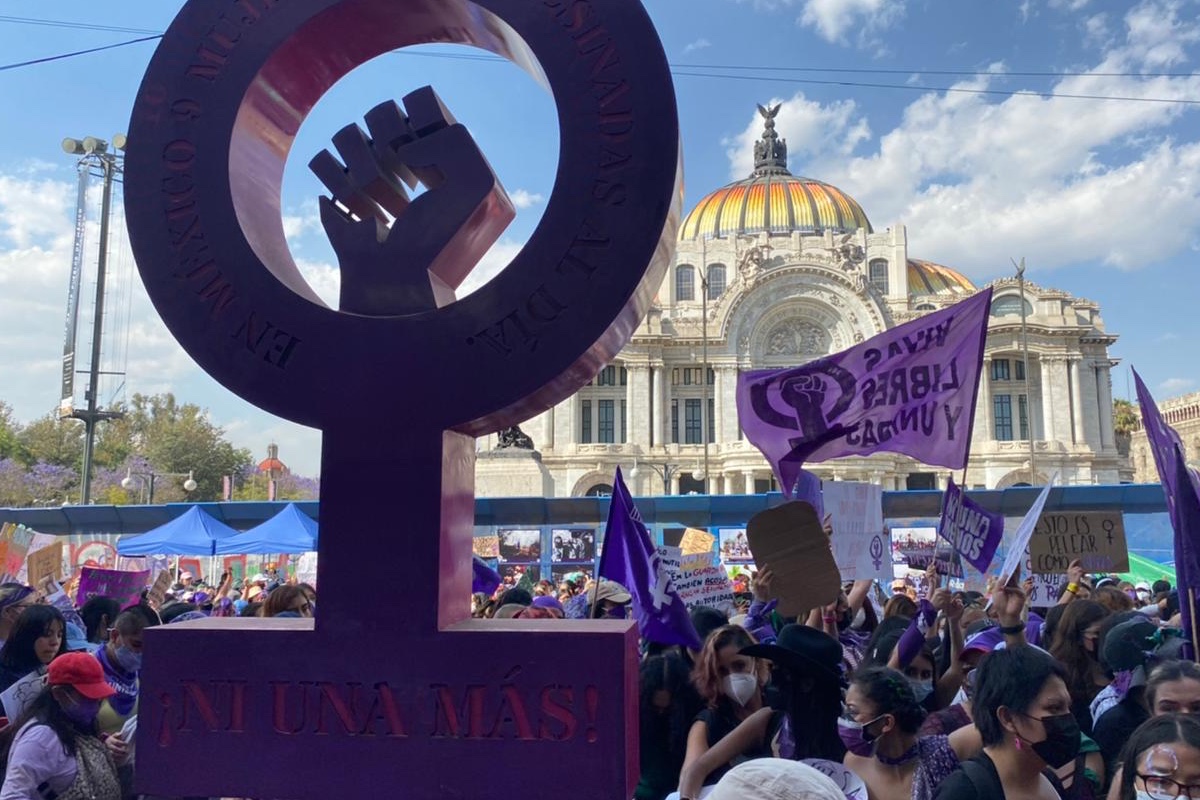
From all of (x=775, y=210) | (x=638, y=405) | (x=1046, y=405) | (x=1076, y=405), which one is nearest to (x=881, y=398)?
(x=638, y=405)

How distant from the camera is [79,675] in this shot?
3.47 m

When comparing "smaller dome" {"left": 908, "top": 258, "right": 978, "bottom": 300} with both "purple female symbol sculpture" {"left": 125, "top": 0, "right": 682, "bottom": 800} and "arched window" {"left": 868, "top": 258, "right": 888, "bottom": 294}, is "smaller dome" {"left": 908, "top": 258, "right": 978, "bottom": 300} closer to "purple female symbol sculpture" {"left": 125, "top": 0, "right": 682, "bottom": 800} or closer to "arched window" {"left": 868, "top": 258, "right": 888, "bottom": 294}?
"arched window" {"left": 868, "top": 258, "right": 888, "bottom": 294}

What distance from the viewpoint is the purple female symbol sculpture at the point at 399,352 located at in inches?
101

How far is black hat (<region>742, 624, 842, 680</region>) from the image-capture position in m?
3.35

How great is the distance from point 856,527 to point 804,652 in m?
3.32

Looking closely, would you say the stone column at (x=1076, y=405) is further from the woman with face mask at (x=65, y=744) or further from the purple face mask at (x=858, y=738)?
the woman with face mask at (x=65, y=744)

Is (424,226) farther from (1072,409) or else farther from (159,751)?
(1072,409)

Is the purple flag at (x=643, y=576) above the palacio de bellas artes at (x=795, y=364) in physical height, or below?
below

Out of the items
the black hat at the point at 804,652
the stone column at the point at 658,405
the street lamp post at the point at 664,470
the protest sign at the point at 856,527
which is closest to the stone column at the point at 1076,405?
the street lamp post at the point at 664,470

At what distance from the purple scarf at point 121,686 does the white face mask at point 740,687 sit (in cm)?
290

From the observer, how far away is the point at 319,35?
2949mm

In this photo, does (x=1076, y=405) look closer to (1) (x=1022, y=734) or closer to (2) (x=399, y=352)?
(1) (x=1022, y=734)

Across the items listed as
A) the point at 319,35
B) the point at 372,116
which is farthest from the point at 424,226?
the point at 319,35

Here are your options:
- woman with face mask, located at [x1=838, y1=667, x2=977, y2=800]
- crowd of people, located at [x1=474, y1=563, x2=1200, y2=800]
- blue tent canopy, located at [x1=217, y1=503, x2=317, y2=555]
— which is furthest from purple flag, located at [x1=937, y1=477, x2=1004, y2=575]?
blue tent canopy, located at [x1=217, y1=503, x2=317, y2=555]
